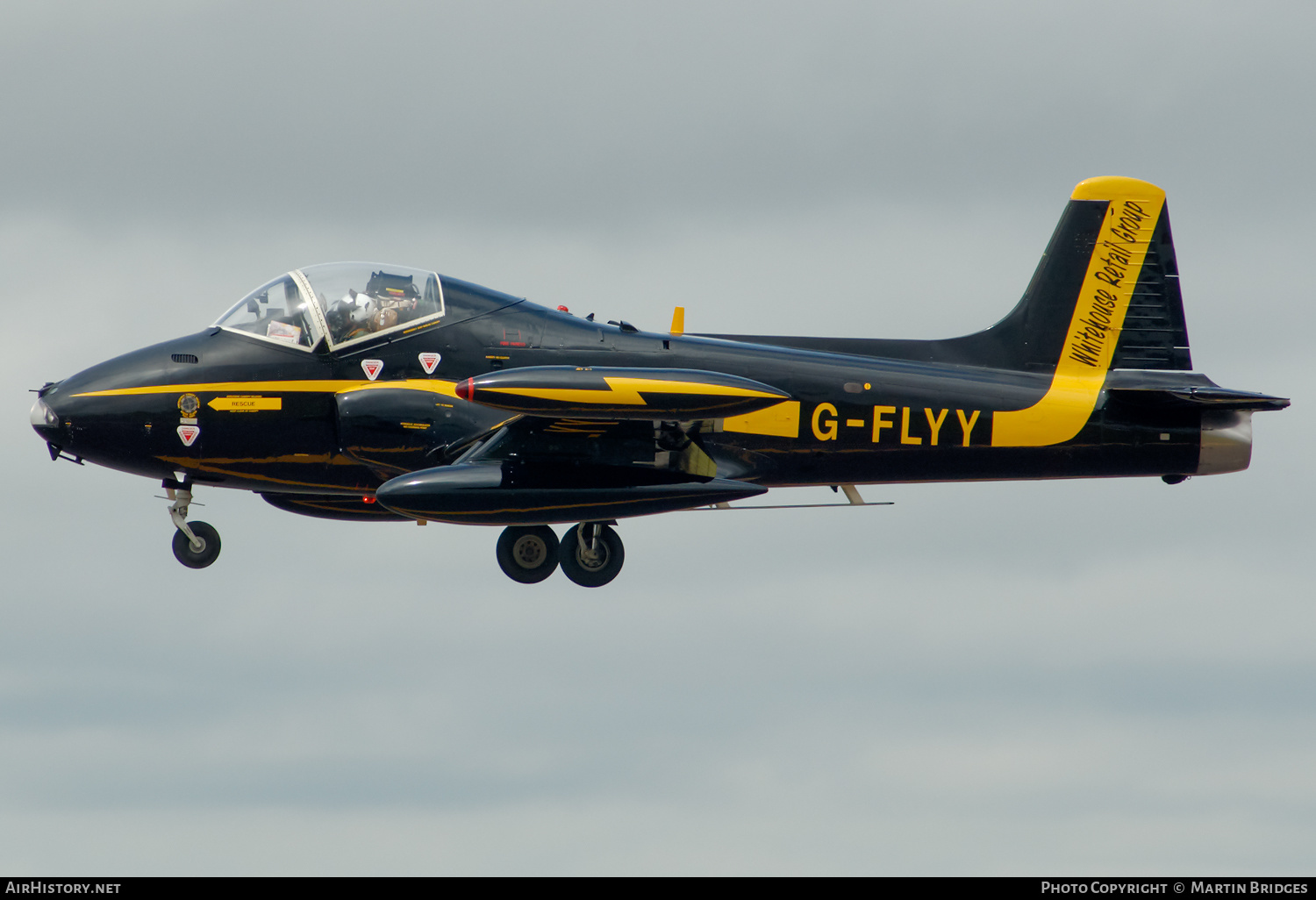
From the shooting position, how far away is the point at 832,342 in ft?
72.6

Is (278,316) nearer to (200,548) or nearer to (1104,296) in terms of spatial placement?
(200,548)

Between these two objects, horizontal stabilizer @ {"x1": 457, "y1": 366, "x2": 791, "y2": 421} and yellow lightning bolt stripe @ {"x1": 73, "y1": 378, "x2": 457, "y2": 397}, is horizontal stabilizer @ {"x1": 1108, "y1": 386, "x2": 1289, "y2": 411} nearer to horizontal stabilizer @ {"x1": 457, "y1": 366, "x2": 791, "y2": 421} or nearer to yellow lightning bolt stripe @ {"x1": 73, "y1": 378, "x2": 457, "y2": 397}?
horizontal stabilizer @ {"x1": 457, "y1": 366, "x2": 791, "y2": 421}

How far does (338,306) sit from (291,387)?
3.70 feet

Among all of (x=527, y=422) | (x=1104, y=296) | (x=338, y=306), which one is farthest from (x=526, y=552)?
(x=1104, y=296)

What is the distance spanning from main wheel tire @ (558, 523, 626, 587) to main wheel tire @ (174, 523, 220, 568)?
4.36 m

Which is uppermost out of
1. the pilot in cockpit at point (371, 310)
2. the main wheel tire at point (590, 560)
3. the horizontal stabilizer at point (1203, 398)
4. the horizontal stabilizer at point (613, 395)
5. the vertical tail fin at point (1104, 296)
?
the vertical tail fin at point (1104, 296)

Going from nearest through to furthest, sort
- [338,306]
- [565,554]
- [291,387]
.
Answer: [291,387], [338,306], [565,554]

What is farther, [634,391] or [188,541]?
[188,541]

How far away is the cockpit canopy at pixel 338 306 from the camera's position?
20250mm

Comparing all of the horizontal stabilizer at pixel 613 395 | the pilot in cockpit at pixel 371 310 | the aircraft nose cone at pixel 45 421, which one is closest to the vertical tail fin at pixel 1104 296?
the horizontal stabilizer at pixel 613 395

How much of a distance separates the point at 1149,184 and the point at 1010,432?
453cm

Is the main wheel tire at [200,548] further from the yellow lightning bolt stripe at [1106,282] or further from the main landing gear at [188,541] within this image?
the yellow lightning bolt stripe at [1106,282]

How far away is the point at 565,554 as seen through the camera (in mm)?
21297

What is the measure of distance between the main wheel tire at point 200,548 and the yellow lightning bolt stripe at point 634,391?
5.42 meters
